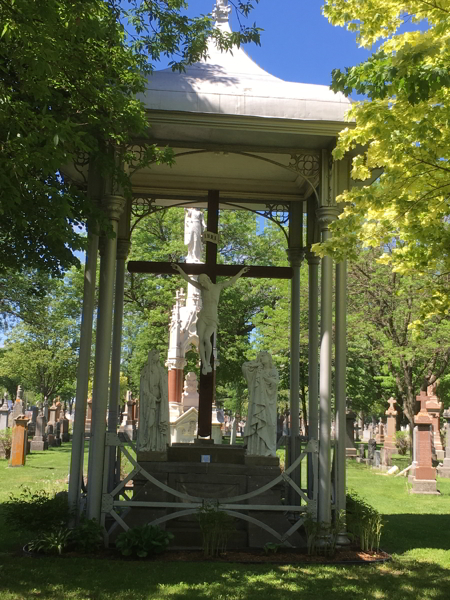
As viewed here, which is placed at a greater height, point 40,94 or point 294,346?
point 40,94

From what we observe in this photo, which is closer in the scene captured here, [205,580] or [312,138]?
[205,580]

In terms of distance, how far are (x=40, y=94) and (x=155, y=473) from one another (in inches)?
218

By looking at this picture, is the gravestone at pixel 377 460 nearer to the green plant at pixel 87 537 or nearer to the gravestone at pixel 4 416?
the green plant at pixel 87 537

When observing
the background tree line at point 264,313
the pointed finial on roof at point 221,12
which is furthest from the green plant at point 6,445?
the pointed finial on roof at point 221,12

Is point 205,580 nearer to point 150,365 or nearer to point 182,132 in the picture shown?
point 150,365

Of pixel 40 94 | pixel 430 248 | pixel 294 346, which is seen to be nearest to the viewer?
pixel 40 94

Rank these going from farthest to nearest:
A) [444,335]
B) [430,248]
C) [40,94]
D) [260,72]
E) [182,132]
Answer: [444,335] < [260,72] < [182,132] < [430,248] < [40,94]

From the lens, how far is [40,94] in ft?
23.1

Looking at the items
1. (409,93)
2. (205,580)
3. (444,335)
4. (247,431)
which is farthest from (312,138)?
(444,335)

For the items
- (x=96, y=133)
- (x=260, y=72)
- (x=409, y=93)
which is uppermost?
(x=260, y=72)

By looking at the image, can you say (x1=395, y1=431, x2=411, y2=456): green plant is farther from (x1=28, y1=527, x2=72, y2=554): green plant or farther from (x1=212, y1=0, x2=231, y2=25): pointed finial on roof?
(x1=28, y1=527, x2=72, y2=554): green plant

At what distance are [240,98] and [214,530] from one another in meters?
5.98

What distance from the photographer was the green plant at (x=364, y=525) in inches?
353

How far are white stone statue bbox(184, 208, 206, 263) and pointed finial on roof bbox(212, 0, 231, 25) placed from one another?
782 inches
